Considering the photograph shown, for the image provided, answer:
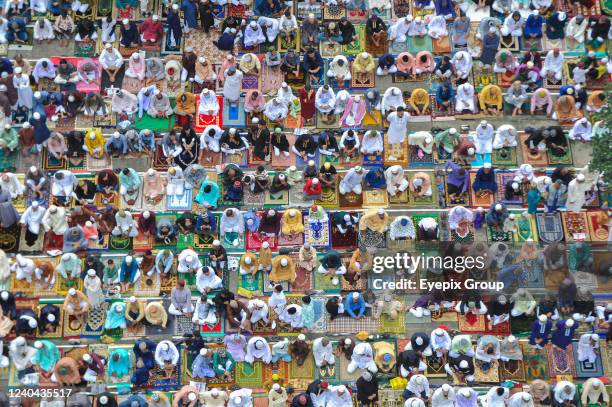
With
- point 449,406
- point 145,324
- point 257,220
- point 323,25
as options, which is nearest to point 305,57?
point 323,25

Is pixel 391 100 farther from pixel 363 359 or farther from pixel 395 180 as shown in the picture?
pixel 363 359

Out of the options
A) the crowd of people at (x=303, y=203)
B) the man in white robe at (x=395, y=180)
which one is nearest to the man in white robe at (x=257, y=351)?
the crowd of people at (x=303, y=203)

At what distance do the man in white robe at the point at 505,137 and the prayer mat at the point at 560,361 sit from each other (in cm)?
627

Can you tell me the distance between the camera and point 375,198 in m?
26.9

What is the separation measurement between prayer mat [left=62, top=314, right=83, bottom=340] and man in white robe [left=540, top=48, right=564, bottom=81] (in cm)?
1584

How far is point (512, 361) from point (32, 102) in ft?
52.1

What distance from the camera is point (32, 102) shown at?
91.2 ft

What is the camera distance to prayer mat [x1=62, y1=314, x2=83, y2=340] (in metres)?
24.9

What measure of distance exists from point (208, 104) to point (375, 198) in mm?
5859

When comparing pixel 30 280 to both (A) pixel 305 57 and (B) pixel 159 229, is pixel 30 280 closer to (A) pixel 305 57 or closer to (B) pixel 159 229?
(B) pixel 159 229

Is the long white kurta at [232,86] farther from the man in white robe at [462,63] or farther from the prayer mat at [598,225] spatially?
the prayer mat at [598,225]

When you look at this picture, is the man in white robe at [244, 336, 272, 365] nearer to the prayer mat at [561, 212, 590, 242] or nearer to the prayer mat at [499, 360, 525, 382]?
the prayer mat at [499, 360, 525, 382]

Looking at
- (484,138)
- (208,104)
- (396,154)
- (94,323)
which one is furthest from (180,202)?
(484,138)

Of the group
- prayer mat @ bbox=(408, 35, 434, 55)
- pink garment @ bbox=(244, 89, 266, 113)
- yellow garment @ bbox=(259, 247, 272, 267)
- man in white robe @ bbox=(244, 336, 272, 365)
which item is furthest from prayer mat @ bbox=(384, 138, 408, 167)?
man in white robe @ bbox=(244, 336, 272, 365)
